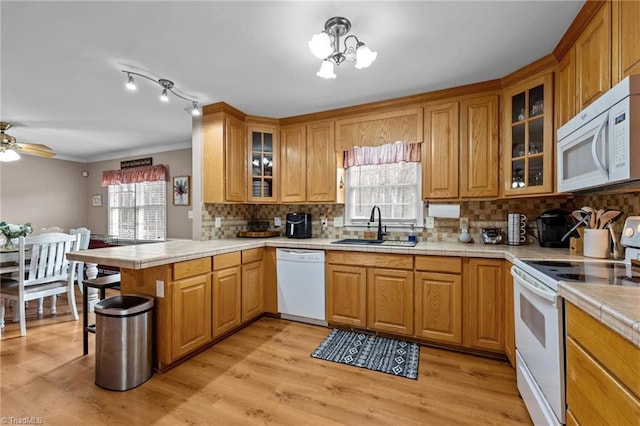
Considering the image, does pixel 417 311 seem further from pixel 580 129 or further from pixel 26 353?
pixel 26 353

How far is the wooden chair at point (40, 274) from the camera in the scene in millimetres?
2748

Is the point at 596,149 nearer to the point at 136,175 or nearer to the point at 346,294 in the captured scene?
the point at 346,294

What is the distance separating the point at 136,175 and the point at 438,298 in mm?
5314

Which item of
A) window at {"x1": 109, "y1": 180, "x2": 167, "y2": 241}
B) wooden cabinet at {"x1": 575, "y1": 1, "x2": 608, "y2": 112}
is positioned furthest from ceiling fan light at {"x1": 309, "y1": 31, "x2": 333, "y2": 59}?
window at {"x1": 109, "y1": 180, "x2": 167, "y2": 241}

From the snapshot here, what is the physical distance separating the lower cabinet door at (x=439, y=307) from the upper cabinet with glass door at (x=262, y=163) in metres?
1.96

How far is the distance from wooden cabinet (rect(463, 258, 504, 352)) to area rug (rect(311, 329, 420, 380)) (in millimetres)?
491

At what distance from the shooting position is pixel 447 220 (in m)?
2.95

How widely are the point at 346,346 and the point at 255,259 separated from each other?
4.13 ft

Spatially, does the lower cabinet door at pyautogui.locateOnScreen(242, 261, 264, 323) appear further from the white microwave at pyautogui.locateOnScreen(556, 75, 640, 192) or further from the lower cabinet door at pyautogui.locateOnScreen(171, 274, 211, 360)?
the white microwave at pyautogui.locateOnScreen(556, 75, 640, 192)

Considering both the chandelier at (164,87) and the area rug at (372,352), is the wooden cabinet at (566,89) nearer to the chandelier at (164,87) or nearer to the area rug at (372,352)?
the area rug at (372,352)

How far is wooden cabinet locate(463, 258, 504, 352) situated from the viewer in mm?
2221

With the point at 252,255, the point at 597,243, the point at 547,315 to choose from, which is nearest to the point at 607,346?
the point at 547,315

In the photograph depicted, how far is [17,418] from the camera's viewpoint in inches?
63.8

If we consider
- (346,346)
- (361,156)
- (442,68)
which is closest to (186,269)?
(346,346)
